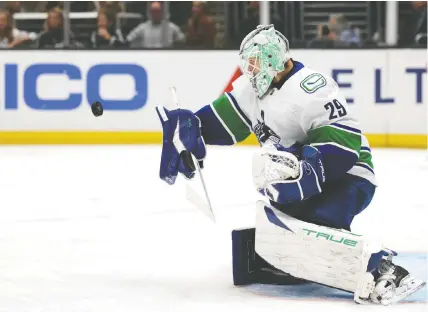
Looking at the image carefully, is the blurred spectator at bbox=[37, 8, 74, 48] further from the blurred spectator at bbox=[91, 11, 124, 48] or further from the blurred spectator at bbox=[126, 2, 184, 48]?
the blurred spectator at bbox=[126, 2, 184, 48]

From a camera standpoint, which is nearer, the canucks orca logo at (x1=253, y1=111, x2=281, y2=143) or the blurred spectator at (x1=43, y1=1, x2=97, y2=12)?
the canucks orca logo at (x1=253, y1=111, x2=281, y2=143)

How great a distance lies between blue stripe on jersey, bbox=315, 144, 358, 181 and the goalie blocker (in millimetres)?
181

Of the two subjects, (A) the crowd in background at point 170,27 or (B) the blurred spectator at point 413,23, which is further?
(A) the crowd in background at point 170,27

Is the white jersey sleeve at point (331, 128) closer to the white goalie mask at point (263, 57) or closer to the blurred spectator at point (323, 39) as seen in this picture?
the white goalie mask at point (263, 57)

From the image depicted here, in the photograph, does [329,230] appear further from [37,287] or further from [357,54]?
[357,54]

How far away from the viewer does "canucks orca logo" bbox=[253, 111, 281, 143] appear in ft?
11.4

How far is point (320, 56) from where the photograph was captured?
858cm

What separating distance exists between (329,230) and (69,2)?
6259 mm

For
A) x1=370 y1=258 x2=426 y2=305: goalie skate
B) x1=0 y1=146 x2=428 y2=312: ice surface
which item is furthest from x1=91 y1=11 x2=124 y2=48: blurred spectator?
x1=370 y1=258 x2=426 y2=305: goalie skate

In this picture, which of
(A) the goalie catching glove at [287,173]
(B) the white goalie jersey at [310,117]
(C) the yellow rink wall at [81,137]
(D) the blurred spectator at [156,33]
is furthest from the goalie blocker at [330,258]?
(D) the blurred spectator at [156,33]

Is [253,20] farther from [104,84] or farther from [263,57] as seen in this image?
[263,57]

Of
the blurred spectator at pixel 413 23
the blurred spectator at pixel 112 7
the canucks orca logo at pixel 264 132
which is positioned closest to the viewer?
the canucks orca logo at pixel 264 132

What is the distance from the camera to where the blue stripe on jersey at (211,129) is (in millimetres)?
3676

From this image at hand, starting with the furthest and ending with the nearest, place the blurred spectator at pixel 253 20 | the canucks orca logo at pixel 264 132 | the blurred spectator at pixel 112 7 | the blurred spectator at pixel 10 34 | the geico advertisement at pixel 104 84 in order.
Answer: the blurred spectator at pixel 112 7, the blurred spectator at pixel 10 34, the blurred spectator at pixel 253 20, the geico advertisement at pixel 104 84, the canucks orca logo at pixel 264 132
